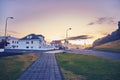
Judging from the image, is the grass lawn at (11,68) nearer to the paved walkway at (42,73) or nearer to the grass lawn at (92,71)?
the paved walkway at (42,73)

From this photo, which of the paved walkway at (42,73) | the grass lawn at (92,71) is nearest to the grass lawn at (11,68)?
the paved walkway at (42,73)

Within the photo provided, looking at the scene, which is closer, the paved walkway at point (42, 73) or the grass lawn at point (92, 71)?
the paved walkway at point (42, 73)

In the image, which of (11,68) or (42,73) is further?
(11,68)

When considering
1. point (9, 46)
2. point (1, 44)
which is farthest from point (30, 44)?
point (1, 44)

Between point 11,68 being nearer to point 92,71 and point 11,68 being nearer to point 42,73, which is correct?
→ point 42,73

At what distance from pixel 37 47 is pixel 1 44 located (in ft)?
76.1

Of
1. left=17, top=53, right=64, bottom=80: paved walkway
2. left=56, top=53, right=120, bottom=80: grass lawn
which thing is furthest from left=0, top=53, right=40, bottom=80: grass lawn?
left=56, top=53, right=120, bottom=80: grass lawn

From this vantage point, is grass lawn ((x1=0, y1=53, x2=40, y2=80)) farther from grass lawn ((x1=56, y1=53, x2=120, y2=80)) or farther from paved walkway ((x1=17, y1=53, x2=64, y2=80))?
grass lawn ((x1=56, y1=53, x2=120, y2=80))

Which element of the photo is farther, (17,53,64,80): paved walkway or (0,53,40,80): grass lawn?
(0,53,40,80): grass lawn

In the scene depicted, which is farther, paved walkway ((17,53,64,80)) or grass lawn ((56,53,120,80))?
grass lawn ((56,53,120,80))

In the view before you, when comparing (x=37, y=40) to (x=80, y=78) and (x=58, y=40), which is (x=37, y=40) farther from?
(x=80, y=78)

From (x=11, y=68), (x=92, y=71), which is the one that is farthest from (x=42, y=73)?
(x=92, y=71)

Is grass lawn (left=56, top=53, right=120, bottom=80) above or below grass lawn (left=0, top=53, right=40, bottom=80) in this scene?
below

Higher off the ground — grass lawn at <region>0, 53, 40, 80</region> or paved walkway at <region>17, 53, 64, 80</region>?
grass lawn at <region>0, 53, 40, 80</region>
